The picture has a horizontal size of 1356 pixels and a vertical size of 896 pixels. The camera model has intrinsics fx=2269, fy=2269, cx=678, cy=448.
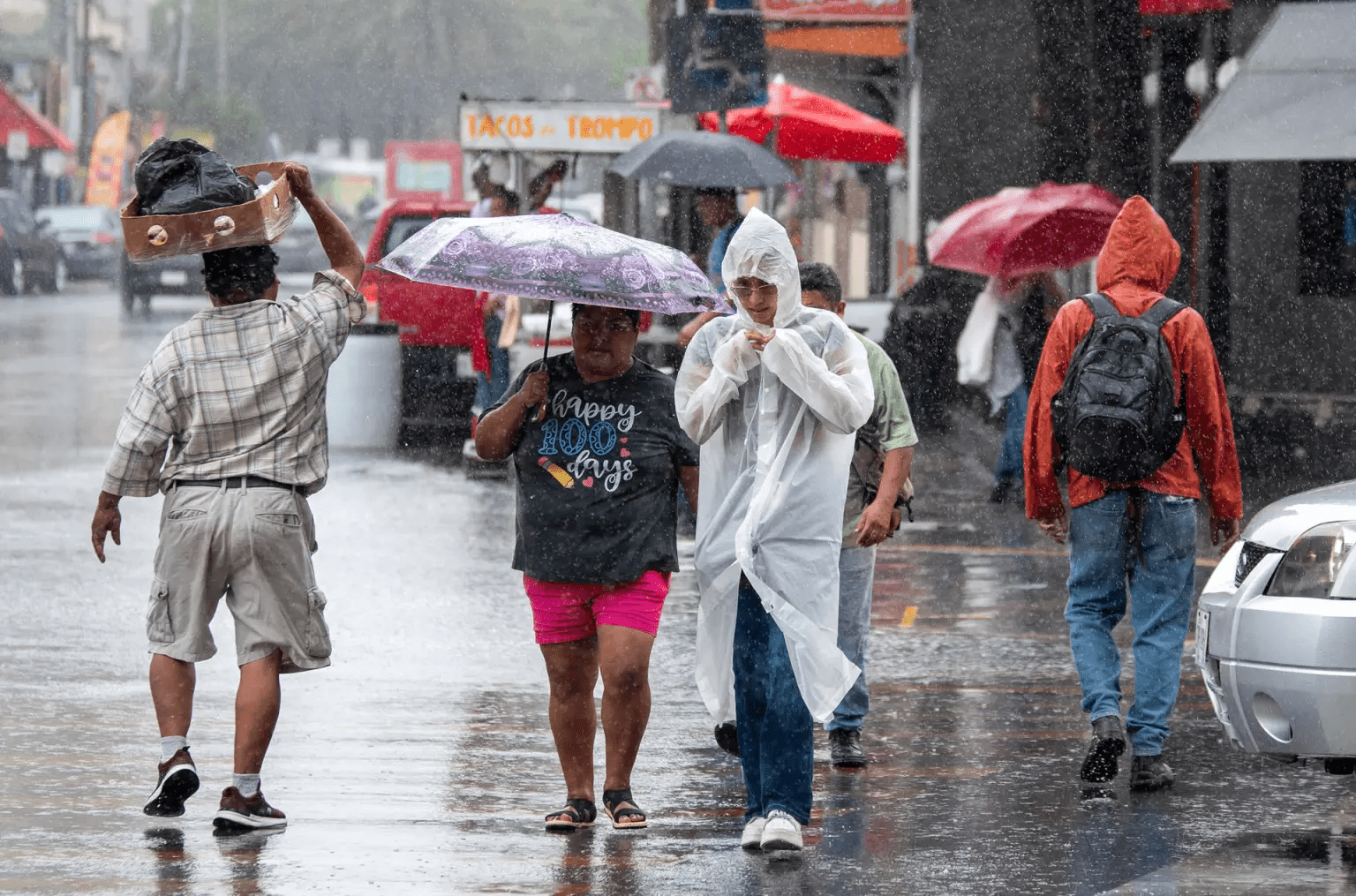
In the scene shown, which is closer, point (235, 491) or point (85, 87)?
point (235, 491)

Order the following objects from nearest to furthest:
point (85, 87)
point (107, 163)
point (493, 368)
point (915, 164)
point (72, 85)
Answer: point (493, 368) → point (915, 164) → point (107, 163) → point (72, 85) → point (85, 87)

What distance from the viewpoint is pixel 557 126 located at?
22.8 metres

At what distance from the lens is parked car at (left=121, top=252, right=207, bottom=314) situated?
3556 centimetres

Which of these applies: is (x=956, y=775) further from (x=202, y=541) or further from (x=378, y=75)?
(x=378, y=75)

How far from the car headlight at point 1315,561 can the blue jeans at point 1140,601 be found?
73cm

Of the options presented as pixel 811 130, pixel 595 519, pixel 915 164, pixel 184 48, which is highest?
pixel 184 48

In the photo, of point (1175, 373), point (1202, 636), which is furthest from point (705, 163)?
point (1202, 636)

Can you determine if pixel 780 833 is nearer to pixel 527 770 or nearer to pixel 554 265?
pixel 527 770

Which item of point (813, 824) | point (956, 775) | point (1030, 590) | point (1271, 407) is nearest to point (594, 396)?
point (813, 824)

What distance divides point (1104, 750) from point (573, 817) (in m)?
1.73

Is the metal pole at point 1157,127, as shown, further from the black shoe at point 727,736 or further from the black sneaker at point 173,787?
the black sneaker at point 173,787

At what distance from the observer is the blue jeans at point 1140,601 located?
23.1 feet

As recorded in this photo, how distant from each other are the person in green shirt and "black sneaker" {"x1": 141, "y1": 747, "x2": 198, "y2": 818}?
82.7 inches

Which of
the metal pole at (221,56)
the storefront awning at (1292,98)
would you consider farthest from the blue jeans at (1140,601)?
the metal pole at (221,56)
